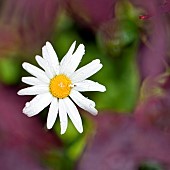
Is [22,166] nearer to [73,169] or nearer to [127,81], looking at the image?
[73,169]

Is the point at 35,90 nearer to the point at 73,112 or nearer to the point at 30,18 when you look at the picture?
the point at 73,112

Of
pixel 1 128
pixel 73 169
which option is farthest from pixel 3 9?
pixel 73 169

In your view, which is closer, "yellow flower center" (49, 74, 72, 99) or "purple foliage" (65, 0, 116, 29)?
"yellow flower center" (49, 74, 72, 99)

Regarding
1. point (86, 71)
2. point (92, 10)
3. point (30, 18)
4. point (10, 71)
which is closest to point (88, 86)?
point (86, 71)

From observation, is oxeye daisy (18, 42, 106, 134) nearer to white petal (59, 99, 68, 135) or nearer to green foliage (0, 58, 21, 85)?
white petal (59, 99, 68, 135)

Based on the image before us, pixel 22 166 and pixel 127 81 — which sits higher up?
pixel 127 81

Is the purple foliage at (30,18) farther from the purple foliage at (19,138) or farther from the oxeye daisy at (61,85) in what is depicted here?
the oxeye daisy at (61,85)

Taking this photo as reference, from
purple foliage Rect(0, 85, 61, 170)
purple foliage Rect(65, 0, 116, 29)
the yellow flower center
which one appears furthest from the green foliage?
the yellow flower center

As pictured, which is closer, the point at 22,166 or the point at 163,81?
the point at 163,81

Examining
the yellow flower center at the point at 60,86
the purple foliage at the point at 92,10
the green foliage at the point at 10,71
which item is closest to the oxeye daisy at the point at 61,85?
the yellow flower center at the point at 60,86
